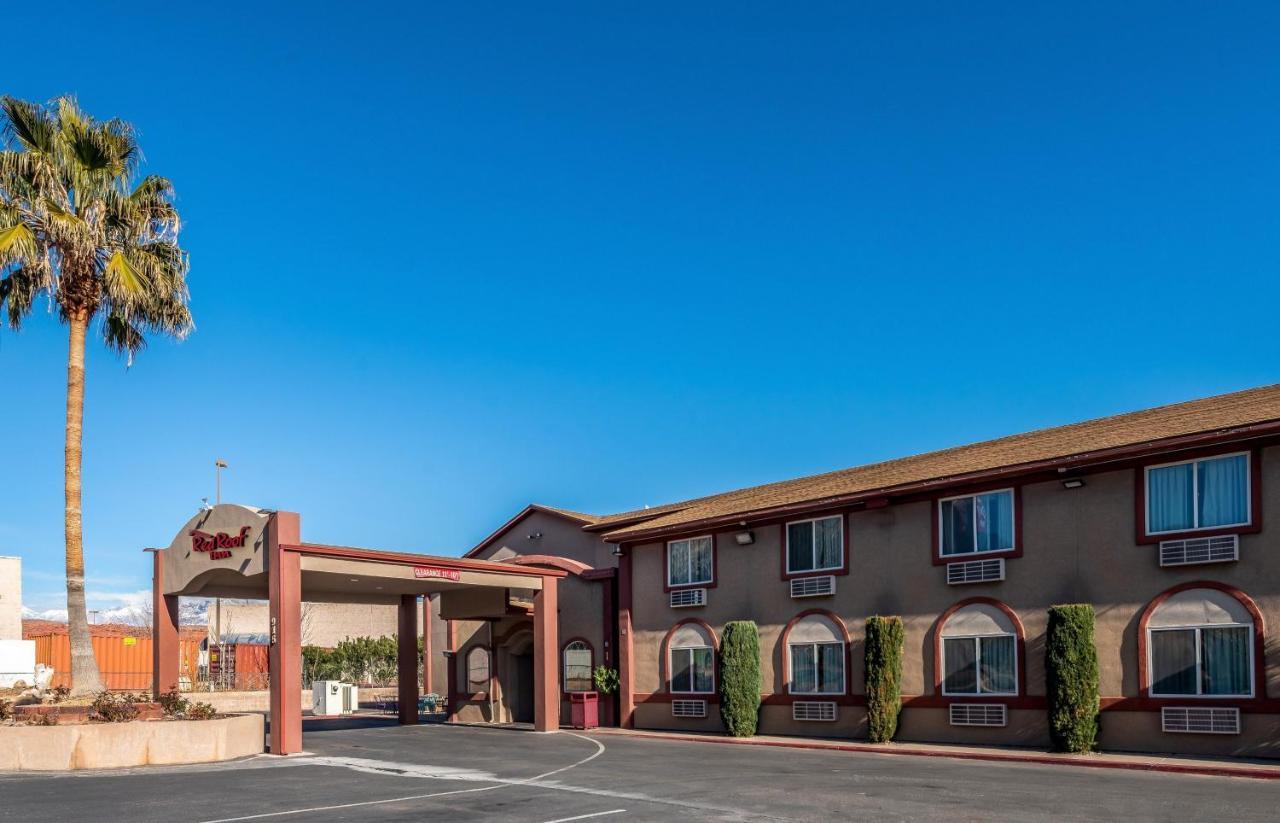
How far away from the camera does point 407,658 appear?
34.9 metres

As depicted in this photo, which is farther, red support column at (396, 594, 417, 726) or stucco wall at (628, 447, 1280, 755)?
Answer: red support column at (396, 594, 417, 726)

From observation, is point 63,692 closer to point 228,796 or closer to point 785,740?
point 228,796

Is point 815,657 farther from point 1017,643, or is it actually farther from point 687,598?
point 1017,643

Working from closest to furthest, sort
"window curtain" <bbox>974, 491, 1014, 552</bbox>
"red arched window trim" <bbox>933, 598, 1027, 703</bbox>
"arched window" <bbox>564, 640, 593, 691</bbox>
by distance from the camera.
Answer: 1. "red arched window trim" <bbox>933, 598, 1027, 703</bbox>
2. "window curtain" <bbox>974, 491, 1014, 552</bbox>
3. "arched window" <bbox>564, 640, 593, 691</bbox>

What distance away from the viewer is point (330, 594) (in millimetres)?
34625

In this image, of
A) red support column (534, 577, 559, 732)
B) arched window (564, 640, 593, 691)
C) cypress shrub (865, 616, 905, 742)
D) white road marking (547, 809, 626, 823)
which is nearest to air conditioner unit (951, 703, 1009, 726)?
cypress shrub (865, 616, 905, 742)

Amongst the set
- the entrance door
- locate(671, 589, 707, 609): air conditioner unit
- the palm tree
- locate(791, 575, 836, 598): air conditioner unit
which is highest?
the palm tree

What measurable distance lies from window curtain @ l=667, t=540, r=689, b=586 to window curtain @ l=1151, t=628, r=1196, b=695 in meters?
12.5

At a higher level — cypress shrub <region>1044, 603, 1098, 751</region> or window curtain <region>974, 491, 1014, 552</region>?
window curtain <region>974, 491, 1014, 552</region>

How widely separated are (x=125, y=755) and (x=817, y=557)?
49.2ft

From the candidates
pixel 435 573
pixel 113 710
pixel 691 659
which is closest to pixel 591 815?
pixel 113 710

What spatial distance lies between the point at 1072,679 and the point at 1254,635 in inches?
122

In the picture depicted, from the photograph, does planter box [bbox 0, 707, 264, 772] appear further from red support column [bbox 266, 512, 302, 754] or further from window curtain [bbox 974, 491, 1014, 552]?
window curtain [bbox 974, 491, 1014, 552]

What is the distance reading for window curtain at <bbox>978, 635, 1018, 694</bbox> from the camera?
2262 cm
